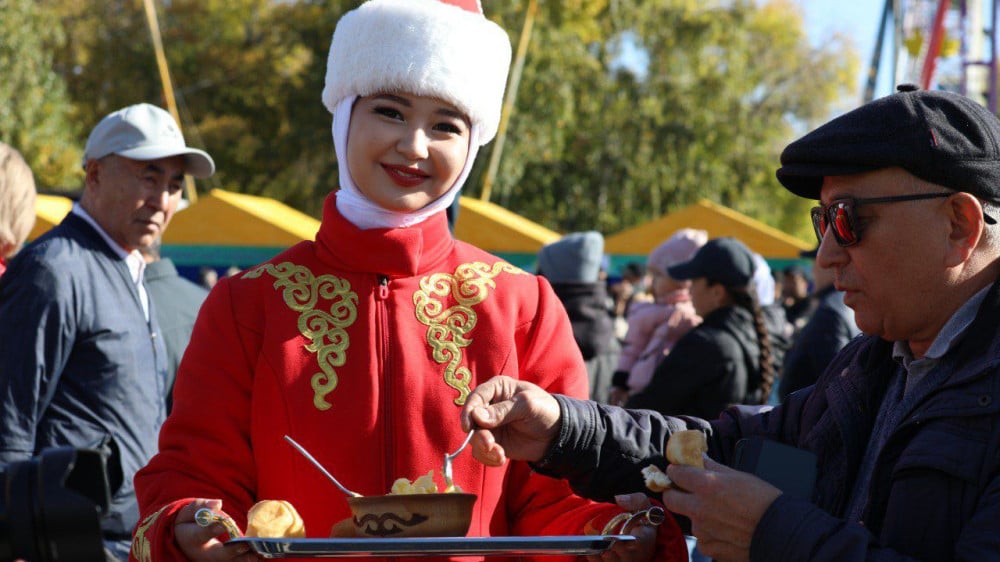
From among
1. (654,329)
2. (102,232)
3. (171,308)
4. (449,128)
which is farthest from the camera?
(654,329)

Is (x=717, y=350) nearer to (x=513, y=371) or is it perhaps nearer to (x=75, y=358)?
(x=75, y=358)

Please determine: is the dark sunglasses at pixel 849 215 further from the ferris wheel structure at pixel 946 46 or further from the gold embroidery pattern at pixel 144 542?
the ferris wheel structure at pixel 946 46

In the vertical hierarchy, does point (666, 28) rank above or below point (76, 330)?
above

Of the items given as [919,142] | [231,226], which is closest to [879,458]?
[919,142]

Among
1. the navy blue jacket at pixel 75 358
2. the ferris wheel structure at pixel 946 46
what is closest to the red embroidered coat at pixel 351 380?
the navy blue jacket at pixel 75 358

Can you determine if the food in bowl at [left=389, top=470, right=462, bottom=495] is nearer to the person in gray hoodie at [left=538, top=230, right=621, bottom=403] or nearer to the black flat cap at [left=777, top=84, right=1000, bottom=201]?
the black flat cap at [left=777, top=84, right=1000, bottom=201]

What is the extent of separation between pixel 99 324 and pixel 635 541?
2.09 meters

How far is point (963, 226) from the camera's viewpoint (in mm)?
1961

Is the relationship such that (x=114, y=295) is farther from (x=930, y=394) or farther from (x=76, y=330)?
(x=930, y=394)

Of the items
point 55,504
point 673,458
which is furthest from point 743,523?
point 55,504

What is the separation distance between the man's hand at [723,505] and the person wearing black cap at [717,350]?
3310 mm

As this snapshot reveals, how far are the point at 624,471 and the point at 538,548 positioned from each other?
47 cm

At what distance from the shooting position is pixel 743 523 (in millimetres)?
1833

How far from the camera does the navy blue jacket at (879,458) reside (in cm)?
176
